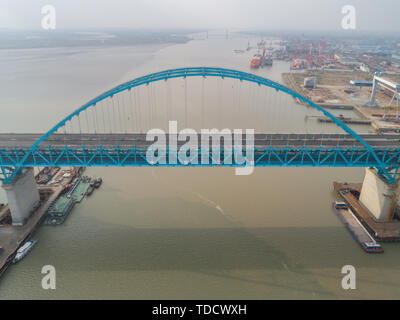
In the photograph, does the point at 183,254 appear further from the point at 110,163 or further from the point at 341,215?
the point at 341,215

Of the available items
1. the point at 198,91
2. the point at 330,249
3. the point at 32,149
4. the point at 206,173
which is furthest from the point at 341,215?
the point at 198,91

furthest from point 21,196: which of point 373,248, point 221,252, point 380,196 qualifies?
point 380,196

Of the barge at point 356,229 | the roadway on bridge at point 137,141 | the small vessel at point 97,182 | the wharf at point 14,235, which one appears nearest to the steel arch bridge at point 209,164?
the roadway on bridge at point 137,141

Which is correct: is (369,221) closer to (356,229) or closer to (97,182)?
(356,229)

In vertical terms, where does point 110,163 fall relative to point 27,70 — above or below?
below

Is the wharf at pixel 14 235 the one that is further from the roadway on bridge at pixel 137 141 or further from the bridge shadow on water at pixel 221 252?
the roadway on bridge at pixel 137 141

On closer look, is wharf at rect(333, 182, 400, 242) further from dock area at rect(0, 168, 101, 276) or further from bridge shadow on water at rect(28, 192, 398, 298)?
dock area at rect(0, 168, 101, 276)

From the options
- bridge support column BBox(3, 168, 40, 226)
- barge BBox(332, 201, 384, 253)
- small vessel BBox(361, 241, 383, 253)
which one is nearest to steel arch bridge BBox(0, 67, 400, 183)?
bridge support column BBox(3, 168, 40, 226)
